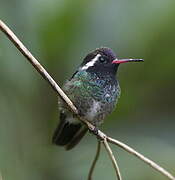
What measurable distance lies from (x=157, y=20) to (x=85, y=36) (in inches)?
23.9

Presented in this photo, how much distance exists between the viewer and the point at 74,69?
368cm

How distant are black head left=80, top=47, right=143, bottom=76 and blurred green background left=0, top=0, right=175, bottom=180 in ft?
2.18

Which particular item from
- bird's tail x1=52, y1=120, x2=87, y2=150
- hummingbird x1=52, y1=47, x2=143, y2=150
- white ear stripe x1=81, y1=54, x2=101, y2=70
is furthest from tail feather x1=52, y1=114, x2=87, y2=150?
white ear stripe x1=81, y1=54, x2=101, y2=70

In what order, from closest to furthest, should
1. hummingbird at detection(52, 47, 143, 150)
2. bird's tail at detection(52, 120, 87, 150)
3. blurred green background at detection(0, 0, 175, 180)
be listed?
hummingbird at detection(52, 47, 143, 150), bird's tail at detection(52, 120, 87, 150), blurred green background at detection(0, 0, 175, 180)

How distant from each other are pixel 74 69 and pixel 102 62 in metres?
0.81

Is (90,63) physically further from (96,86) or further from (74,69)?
(74,69)

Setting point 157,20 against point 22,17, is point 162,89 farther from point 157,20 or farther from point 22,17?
point 22,17

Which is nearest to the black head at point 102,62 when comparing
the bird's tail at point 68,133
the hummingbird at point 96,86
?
the hummingbird at point 96,86

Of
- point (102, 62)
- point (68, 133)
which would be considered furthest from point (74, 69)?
point (102, 62)

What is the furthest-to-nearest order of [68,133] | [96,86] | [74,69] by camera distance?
[74,69]
[68,133]
[96,86]

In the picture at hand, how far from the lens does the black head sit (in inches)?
113

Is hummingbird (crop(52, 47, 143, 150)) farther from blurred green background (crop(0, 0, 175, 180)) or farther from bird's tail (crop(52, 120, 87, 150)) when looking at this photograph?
blurred green background (crop(0, 0, 175, 180))

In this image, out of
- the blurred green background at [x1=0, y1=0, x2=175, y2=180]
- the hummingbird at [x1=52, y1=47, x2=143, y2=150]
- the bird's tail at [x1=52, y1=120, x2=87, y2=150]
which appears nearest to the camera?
the hummingbird at [x1=52, y1=47, x2=143, y2=150]

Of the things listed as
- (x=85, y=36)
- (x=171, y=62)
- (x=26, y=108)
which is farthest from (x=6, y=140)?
(x=171, y=62)
